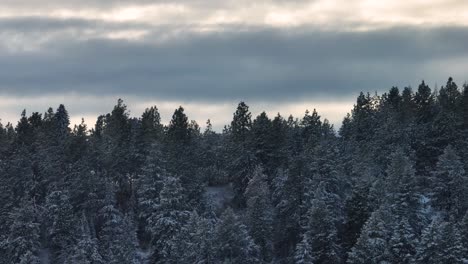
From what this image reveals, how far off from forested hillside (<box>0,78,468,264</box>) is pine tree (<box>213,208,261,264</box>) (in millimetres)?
193

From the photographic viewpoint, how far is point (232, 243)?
9325cm

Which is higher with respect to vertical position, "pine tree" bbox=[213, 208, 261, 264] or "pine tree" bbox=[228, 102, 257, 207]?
"pine tree" bbox=[228, 102, 257, 207]

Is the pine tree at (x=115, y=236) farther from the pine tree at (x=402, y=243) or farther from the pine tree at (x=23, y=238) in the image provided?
the pine tree at (x=402, y=243)

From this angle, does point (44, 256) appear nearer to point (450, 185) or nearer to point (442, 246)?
point (442, 246)

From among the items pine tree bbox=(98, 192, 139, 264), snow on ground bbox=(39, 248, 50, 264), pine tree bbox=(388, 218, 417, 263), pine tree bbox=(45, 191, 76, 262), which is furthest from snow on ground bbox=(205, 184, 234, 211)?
pine tree bbox=(388, 218, 417, 263)

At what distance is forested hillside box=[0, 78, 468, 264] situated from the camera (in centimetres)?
9425

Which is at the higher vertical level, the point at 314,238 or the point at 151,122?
the point at 151,122

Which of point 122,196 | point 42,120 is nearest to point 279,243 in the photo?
point 122,196

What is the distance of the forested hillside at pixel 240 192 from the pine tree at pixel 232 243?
0.19m

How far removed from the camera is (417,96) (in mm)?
146750

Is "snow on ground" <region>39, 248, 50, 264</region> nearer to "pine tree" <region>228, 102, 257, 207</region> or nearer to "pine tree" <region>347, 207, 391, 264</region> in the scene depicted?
"pine tree" <region>228, 102, 257, 207</region>

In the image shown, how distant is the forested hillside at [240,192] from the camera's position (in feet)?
309

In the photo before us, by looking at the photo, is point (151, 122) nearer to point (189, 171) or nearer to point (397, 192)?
point (189, 171)

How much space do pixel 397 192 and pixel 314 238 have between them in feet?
49.1
